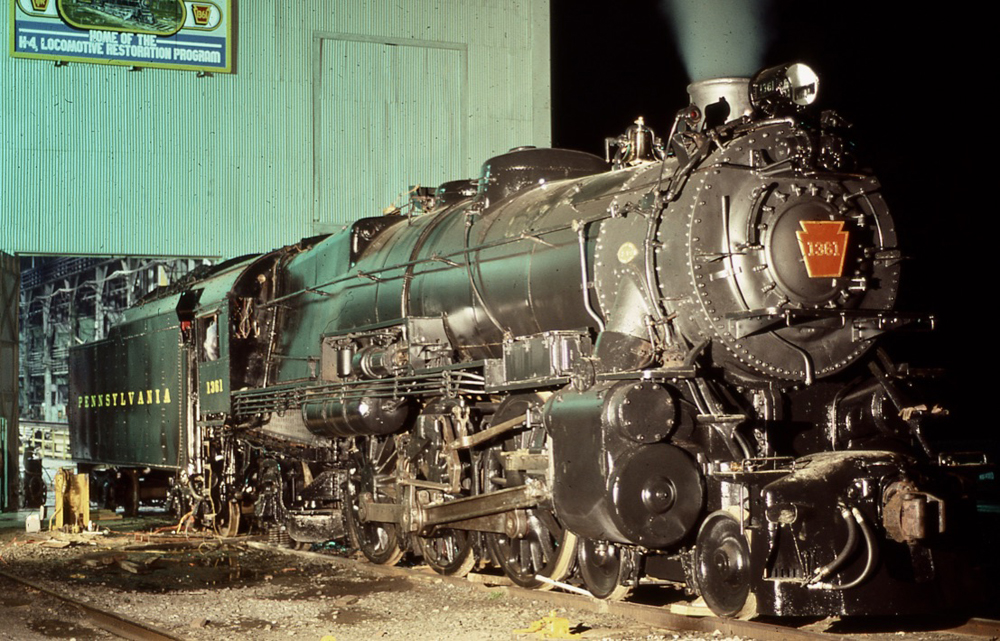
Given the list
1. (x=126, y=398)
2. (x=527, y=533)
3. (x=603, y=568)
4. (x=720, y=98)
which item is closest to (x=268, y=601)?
(x=527, y=533)

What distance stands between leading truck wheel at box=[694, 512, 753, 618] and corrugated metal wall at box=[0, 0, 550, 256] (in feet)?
49.8

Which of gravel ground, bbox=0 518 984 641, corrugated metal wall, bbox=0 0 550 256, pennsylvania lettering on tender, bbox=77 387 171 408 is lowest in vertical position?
gravel ground, bbox=0 518 984 641

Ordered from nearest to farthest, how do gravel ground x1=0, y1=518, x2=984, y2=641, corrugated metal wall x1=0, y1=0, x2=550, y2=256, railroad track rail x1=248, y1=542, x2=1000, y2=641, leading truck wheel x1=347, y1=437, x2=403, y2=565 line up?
1. railroad track rail x1=248, y1=542, x2=1000, y2=641
2. gravel ground x1=0, y1=518, x2=984, y2=641
3. leading truck wheel x1=347, y1=437, x2=403, y2=565
4. corrugated metal wall x1=0, y1=0, x2=550, y2=256

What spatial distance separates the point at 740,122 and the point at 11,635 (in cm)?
605

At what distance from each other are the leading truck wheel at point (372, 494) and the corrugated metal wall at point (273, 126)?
33.9ft

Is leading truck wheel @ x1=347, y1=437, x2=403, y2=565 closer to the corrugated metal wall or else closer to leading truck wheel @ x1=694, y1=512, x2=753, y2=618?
leading truck wheel @ x1=694, y1=512, x2=753, y2=618

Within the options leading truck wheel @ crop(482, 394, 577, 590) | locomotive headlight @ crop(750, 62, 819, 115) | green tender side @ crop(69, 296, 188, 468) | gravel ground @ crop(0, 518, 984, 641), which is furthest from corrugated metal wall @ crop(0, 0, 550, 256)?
locomotive headlight @ crop(750, 62, 819, 115)

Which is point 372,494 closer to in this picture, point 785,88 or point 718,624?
point 718,624

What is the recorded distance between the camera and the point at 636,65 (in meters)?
27.3

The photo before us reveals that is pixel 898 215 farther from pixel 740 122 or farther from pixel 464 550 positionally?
pixel 464 550

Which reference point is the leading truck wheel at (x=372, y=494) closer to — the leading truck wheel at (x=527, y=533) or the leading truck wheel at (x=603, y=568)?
the leading truck wheel at (x=527, y=533)

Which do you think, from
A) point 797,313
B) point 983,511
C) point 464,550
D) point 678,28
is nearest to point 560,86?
point 983,511

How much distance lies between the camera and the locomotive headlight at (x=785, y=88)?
292 inches

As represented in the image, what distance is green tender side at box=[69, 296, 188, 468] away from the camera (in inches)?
605
